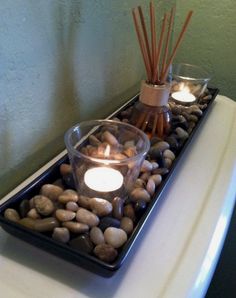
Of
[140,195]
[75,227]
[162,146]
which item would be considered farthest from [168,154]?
[75,227]

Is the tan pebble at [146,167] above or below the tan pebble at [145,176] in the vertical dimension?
above

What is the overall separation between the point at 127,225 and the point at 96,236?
4 centimetres

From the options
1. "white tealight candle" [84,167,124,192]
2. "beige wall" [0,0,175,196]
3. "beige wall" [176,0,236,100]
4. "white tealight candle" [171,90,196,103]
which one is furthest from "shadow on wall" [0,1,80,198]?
"beige wall" [176,0,236,100]

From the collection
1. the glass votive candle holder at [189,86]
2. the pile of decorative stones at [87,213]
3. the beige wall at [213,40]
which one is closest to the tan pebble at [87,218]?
the pile of decorative stones at [87,213]

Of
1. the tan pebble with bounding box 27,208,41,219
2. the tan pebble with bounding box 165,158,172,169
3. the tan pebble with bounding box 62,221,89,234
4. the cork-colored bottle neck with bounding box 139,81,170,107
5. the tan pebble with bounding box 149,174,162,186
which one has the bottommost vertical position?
the tan pebble with bounding box 165,158,172,169

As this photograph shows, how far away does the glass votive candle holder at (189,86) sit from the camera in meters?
0.76

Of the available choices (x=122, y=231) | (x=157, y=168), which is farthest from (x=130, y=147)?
(x=122, y=231)

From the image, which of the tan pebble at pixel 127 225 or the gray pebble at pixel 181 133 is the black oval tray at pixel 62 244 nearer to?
the tan pebble at pixel 127 225

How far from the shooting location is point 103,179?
1.53 feet

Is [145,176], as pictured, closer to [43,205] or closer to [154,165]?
[154,165]

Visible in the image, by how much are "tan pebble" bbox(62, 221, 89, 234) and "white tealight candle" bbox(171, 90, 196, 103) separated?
1.44 feet

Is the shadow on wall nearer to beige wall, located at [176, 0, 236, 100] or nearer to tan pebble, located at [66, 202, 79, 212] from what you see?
tan pebble, located at [66, 202, 79, 212]

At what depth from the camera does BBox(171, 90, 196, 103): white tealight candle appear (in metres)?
0.76

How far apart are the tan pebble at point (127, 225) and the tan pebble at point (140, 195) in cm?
4
